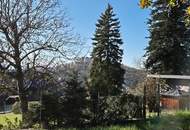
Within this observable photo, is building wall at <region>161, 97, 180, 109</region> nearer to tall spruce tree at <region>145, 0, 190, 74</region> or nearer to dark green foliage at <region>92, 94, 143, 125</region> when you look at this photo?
tall spruce tree at <region>145, 0, 190, 74</region>

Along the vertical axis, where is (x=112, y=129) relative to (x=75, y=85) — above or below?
below

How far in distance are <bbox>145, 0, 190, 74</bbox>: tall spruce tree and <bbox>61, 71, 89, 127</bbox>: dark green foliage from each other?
26341 millimetres

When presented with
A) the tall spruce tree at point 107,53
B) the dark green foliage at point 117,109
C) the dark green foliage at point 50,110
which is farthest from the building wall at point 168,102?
the dark green foliage at point 50,110

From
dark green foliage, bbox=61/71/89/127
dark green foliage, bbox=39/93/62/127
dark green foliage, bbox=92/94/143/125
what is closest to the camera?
dark green foliage, bbox=39/93/62/127

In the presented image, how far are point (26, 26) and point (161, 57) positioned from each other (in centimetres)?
2600

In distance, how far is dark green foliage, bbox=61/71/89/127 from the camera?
19.4 m

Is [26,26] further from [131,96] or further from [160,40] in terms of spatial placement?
[160,40]

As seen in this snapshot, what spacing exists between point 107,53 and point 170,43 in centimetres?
1112

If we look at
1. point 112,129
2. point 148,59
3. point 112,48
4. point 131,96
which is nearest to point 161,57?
point 148,59

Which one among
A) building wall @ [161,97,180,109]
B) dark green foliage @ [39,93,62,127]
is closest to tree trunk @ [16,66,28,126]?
dark green foliage @ [39,93,62,127]

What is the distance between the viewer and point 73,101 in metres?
19.6

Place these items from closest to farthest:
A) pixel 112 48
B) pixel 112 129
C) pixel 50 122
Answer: pixel 112 129 < pixel 50 122 < pixel 112 48

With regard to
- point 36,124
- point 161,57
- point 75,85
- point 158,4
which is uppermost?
point 158,4

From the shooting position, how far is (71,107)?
19.6 meters
